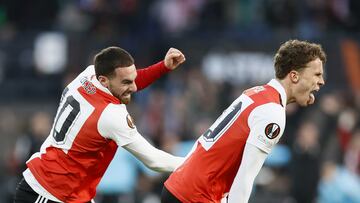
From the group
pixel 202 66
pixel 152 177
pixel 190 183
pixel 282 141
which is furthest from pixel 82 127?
pixel 202 66

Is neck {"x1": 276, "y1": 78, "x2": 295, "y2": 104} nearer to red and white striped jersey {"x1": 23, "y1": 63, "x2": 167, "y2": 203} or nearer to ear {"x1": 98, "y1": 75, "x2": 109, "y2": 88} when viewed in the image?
red and white striped jersey {"x1": 23, "y1": 63, "x2": 167, "y2": 203}

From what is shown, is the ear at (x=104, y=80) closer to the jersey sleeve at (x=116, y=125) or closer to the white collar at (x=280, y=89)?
the jersey sleeve at (x=116, y=125)

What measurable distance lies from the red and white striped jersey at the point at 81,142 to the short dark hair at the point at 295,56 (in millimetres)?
1194

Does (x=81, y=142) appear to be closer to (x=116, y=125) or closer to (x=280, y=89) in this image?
(x=116, y=125)

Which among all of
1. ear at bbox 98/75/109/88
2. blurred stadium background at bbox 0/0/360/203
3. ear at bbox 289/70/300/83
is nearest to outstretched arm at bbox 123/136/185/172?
ear at bbox 98/75/109/88

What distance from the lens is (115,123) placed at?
8023 millimetres

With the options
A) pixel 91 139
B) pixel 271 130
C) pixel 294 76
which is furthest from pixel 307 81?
A: pixel 91 139

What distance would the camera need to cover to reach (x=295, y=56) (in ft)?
25.0

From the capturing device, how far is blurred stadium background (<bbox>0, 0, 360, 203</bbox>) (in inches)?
573

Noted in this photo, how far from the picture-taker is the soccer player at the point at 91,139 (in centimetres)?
811

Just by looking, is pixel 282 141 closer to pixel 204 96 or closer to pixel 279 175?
pixel 279 175

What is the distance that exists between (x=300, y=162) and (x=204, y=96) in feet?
7.29

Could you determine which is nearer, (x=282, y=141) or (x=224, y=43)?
(x=282, y=141)

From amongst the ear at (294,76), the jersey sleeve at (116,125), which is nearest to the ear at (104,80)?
the jersey sleeve at (116,125)
